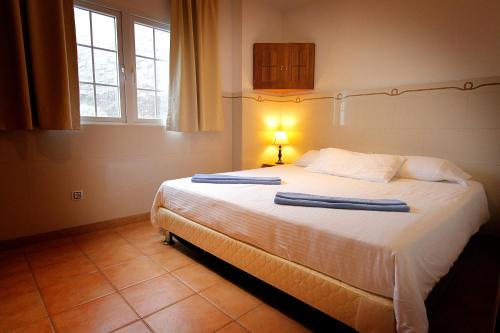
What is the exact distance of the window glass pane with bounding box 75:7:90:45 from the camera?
8.34 ft

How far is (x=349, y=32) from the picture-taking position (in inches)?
129

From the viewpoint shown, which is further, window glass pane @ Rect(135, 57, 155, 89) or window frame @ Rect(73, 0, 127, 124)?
window glass pane @ Rect(135, 57, 155, 89)

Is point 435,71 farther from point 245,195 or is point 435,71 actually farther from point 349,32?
point 245,195

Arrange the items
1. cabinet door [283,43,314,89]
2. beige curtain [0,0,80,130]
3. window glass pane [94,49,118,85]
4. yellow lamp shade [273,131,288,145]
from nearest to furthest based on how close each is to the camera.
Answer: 1. beige curtain [0,0,80,130]
2. window glass pane [94,49,118,85]
3. cabinet door [283,43,314,89]
4. yellow lamp shade [273,131,288,145]

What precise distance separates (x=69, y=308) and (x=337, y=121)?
3068 mm

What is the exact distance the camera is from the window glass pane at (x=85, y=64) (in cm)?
258

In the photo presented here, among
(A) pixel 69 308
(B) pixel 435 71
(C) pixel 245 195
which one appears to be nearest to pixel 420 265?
(C) pixel 245 195

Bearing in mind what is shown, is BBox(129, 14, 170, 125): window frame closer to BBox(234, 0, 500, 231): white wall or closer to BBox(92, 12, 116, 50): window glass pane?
BBox(92, 12, 116, 50): window glass pane

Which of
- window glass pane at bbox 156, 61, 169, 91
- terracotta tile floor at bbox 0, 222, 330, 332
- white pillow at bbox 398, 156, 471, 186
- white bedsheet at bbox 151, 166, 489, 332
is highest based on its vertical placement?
window glass pane at bbox 156, 61, 169, 91

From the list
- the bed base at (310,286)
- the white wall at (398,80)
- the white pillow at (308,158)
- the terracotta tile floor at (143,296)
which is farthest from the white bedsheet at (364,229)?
the white pillow at (308,158)

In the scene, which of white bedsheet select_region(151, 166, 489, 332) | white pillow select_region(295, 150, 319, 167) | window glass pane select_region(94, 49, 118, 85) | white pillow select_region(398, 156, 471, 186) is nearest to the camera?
white bedsheet select_region(151, 166, 489, 332)

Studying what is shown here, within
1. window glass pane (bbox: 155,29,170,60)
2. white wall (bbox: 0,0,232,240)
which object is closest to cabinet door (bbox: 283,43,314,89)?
white wall (bbox: 0,0,232,240)

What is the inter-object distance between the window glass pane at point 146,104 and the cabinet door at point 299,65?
5.50 ft

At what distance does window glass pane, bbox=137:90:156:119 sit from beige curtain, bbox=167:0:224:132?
0.21 metres
